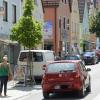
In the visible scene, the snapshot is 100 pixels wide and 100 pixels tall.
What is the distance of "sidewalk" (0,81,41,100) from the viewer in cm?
2109

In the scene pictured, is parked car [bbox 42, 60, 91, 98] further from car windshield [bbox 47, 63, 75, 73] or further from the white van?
the white van

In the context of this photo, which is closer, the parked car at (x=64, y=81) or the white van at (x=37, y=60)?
the parked car at (x=64, y=81)

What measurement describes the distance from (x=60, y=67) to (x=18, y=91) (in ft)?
13.4

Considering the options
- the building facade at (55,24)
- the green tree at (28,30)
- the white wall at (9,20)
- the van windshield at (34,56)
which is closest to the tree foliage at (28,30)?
the green tree at (28,30)

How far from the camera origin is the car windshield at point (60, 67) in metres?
20.4

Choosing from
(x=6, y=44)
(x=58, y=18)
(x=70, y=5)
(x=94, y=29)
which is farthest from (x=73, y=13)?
(x=6, y=44)

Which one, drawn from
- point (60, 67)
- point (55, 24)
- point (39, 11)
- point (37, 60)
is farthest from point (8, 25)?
point (55, 24)

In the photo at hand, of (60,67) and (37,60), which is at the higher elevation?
(60,67)

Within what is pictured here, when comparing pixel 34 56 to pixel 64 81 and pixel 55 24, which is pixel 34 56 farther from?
pixel 55 24

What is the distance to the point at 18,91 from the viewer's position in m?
23.9

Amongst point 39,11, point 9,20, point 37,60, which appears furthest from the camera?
point 39,11

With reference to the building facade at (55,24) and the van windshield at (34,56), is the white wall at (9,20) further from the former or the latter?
the building facade at (55,24)

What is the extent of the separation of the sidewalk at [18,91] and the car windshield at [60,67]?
6.35ft

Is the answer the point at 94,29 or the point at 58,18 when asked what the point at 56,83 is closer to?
the point at 58,18
